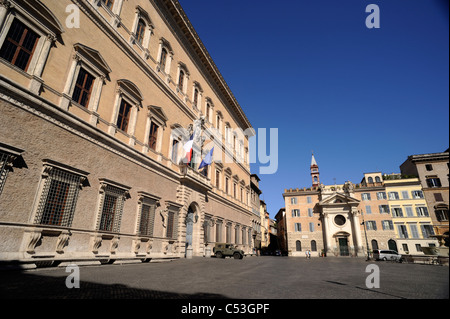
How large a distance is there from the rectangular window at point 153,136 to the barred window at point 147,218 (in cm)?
363

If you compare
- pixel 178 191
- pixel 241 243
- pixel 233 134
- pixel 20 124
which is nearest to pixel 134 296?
pixel 20 124

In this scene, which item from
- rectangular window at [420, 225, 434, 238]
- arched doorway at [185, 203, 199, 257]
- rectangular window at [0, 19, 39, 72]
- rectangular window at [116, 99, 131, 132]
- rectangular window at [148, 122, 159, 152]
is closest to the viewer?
rectangular window at [0, 19, 39, 72]

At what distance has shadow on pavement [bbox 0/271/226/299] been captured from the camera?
15.0ft

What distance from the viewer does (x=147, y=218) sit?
552 inches

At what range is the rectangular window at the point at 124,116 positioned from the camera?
1313cm

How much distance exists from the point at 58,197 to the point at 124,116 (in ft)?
19.1

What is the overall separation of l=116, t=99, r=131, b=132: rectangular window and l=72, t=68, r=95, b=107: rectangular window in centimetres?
196

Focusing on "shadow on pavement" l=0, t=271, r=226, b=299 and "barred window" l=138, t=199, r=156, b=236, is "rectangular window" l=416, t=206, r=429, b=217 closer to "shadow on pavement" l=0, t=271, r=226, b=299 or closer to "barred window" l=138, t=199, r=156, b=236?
"barred window" l=138, t=199, r=156, b=236

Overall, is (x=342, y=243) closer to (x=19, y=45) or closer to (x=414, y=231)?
(x=414, y=231)

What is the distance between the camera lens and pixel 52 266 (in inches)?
340

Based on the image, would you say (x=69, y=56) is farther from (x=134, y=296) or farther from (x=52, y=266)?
(x=134, y=296)


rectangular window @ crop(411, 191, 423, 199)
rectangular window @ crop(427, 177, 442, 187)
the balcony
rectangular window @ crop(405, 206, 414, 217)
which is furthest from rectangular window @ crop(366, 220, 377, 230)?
the balcony

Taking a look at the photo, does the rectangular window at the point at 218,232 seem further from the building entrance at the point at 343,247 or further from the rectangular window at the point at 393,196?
the rectangular window at the point at 393,196

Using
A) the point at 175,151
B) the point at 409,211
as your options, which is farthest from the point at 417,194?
the point at 175,151
